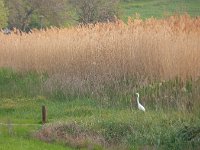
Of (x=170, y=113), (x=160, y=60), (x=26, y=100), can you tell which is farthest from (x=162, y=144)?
(x=26, y=100)

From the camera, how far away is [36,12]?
1827 inches

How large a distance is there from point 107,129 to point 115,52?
5533 millimetres

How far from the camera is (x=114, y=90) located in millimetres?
17188

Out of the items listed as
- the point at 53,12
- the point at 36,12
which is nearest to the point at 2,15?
the point at 36,12

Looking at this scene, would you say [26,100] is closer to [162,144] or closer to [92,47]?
[92,47]

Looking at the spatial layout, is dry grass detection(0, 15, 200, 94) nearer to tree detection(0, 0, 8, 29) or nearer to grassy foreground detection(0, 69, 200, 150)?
grassy foreground detection(0, 69, 200, 150)

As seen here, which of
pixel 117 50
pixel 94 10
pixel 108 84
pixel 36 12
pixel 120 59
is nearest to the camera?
pixel 108 84

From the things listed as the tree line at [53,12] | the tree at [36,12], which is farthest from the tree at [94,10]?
the tree at [36,12]

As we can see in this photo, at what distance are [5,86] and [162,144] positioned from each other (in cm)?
934

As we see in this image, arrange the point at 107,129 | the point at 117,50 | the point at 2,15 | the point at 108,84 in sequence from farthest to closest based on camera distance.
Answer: the point at 2,15, the point at 117,50, the point at 108,84, the point at 107,129

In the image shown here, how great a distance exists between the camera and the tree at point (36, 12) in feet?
146

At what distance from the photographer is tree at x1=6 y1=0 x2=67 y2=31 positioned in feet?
146

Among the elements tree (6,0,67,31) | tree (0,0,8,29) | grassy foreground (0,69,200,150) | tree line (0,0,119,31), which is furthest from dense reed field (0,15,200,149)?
tree (6,0,67,31)

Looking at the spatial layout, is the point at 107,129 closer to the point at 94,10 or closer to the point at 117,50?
the point at 117,50
